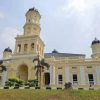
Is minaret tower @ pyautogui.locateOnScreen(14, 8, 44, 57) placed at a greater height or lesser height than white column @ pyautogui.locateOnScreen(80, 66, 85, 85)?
greater

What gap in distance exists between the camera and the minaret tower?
54.8m

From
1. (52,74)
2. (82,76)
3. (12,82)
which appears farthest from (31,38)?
(82,76)

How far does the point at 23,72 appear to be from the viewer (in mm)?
55562

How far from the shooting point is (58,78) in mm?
52531

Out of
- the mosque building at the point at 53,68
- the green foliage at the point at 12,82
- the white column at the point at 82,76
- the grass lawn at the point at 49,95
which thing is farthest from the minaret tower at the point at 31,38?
the grass lawn at the point at 49,95

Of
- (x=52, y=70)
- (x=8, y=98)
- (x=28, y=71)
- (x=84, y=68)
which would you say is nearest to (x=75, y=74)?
(x=84, y=68)

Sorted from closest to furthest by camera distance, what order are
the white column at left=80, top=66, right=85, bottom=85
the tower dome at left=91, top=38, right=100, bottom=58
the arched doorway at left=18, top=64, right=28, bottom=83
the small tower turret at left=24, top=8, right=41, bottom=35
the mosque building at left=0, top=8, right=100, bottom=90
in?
1. the white column at left=80, top=66, right=85, bottom=85
2. the mosque building at left=0, top=8, right=100, bottom=90
3. the arched doorway at left=18, top=64, right=28, bottom=83
4. the small tower turret at left=24, top=8, right=41, bottom=35
5. the tower dome at left=91, top=38, right=100, bottom=58

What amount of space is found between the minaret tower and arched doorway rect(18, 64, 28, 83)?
155 inches

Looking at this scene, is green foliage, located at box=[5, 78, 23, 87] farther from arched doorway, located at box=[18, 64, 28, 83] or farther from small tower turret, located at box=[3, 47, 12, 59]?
small tower turret, located at box=[3, 47, 12, 59]

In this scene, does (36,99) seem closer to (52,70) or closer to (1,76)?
(52,70)

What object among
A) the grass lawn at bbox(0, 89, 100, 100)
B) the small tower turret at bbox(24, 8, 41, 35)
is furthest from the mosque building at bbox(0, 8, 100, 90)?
the grass lawn at bbox(0, 89, 100, 100)

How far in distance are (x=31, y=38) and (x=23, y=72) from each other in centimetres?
1050

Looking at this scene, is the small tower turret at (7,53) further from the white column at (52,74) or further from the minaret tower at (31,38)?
the white column at (52,74)

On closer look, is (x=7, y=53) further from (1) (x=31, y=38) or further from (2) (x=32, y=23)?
(2) (x=32, y=23)
